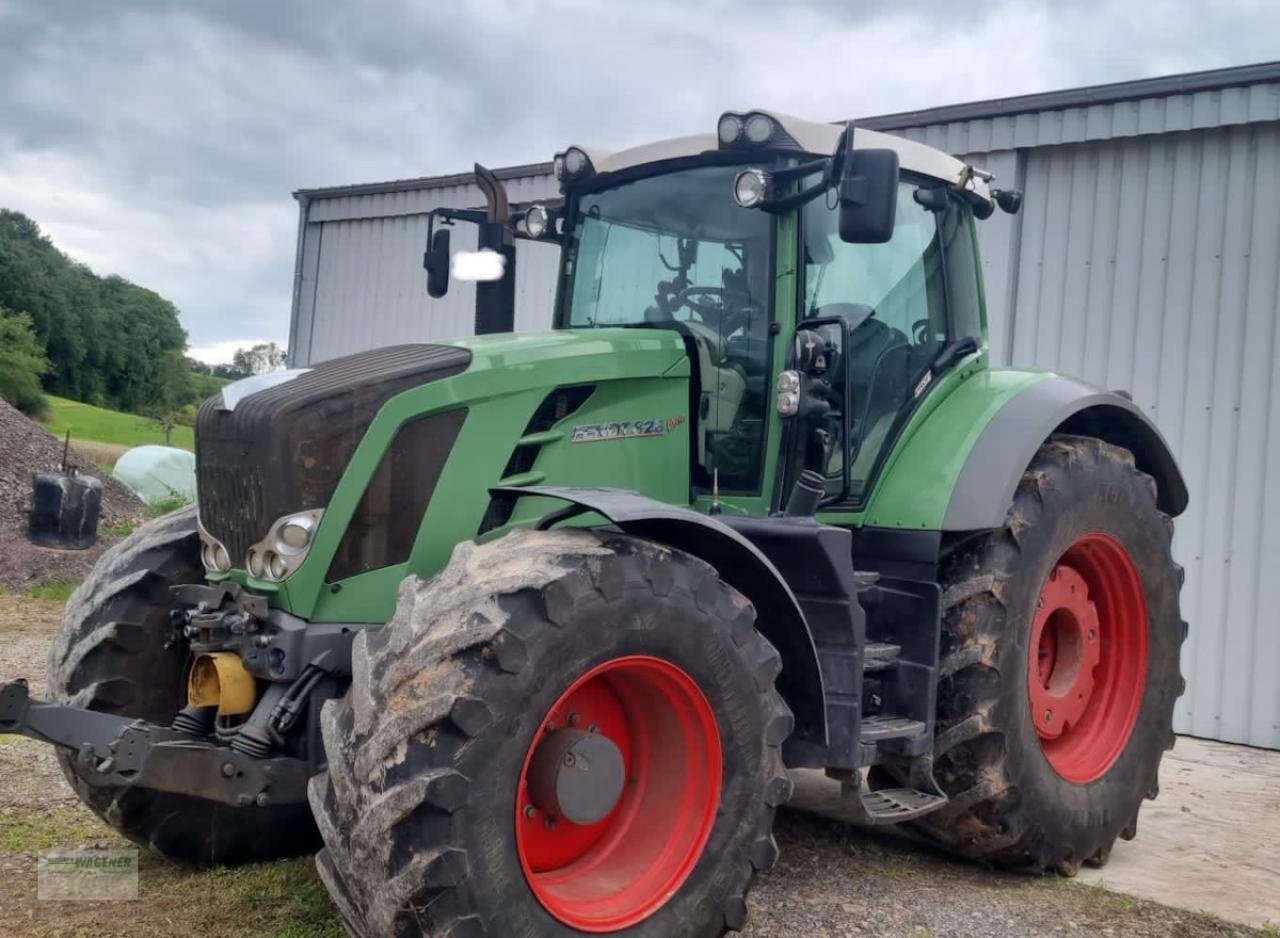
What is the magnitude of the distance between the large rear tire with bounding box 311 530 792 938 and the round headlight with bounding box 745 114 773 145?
66.8 inches

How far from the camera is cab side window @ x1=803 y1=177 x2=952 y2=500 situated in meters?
4.49

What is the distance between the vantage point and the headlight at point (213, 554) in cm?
377

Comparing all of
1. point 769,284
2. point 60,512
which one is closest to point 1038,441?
point 769,284

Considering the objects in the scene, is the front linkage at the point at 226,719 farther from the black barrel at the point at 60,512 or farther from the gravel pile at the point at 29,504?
the black barrel at the point at 60,512

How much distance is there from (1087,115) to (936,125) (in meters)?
1.09

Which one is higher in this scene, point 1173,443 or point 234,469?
point 1173,443

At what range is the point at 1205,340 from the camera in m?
7.63

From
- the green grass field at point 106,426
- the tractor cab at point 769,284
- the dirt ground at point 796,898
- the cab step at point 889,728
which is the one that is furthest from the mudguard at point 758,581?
the green grass field at point 106,426

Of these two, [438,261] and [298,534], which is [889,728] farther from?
[438,261]

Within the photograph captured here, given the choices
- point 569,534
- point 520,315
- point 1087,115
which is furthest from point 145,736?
point 520,315

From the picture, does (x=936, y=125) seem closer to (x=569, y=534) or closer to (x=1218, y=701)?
(x=1218, y=701)

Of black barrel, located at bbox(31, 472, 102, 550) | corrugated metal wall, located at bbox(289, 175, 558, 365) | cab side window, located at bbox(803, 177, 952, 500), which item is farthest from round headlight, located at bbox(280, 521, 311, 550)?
black barrel, located at bbox(31, 472, 102, 550)

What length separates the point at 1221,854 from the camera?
506 cm

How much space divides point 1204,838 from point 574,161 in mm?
3932
